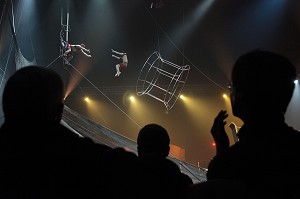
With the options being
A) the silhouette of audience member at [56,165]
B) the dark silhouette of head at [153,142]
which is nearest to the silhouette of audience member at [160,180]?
the silhouette of audience member at [56,165]

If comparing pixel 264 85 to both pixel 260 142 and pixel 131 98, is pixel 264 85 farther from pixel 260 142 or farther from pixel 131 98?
pixel 131 98

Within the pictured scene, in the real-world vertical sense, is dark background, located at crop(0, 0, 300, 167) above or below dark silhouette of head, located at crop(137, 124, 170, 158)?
below

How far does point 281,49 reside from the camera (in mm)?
8312

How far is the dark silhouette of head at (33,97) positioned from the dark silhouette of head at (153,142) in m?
0.48

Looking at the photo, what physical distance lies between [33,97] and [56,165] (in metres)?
0.18

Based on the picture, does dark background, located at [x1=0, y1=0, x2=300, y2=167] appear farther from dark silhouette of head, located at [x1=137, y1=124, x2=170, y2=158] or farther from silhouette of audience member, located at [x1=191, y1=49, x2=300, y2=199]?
silhouette of audience member, located at [x1=191, y1=49, x2=300, y2=199]

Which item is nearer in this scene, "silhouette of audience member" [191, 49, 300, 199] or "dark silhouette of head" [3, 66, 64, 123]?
"silhouette of audience member" [191, 49, 300, 199]

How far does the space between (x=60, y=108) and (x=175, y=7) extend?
7.32m

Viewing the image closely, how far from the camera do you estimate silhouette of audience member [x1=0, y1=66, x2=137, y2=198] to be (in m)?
0.72

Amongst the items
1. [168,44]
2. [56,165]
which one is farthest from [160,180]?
[168,44]

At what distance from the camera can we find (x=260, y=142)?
29.4 inches

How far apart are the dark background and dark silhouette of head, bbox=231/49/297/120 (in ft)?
18.9

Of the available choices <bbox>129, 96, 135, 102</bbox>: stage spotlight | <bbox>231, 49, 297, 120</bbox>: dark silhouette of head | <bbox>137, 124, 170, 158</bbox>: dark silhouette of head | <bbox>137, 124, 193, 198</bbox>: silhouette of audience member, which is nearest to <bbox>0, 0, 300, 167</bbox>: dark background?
<bbox>129, 96, 135, 102</bbox>: stage spotlight

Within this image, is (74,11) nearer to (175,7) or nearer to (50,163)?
(175,7)
